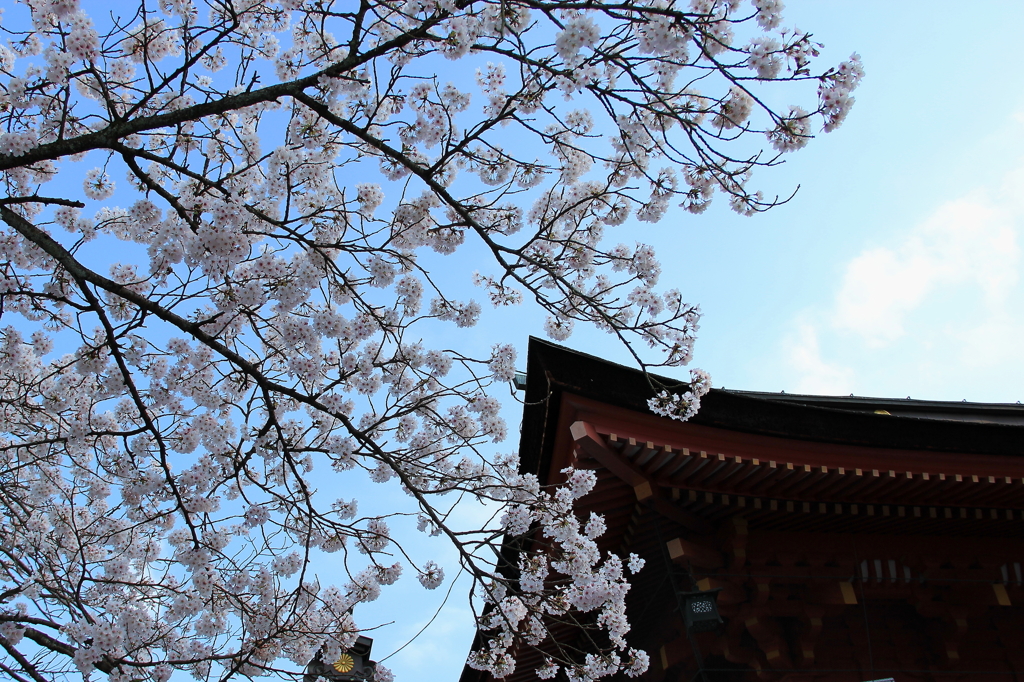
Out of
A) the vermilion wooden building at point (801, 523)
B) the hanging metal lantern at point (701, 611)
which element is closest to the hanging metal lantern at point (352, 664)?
the vermilion wooden building at point (801, 523)

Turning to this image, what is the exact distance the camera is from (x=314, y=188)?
4.80m

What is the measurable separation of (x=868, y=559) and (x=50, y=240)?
5895 mm

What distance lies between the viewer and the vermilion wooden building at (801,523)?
200 inches

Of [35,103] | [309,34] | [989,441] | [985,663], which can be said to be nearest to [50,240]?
[35,103]

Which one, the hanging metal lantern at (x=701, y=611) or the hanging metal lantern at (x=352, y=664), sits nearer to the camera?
the hanging metal lantern at (x=701, y=611)

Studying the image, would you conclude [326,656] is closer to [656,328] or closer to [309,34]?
[656,328]

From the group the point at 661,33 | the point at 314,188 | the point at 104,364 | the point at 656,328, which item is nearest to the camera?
the point at 661,33

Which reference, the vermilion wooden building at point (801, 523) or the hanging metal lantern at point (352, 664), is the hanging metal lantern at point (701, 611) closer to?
the vermilion wooden building at point (801, 523)

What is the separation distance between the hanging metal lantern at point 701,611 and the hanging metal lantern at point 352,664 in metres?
2.31

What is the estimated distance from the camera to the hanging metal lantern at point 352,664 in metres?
5.10

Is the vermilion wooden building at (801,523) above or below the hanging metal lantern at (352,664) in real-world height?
above

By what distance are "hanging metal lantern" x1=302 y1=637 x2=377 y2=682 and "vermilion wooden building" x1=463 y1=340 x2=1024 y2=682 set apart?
192cm

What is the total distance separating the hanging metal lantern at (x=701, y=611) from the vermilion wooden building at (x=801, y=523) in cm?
12

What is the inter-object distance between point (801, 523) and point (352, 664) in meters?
3.50
